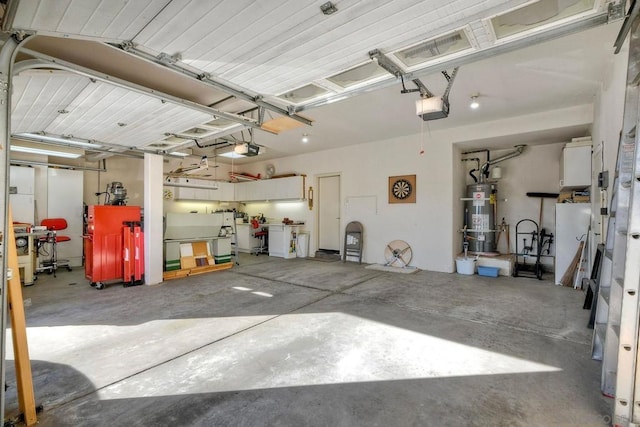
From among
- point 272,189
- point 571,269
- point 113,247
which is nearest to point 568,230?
point 571,269

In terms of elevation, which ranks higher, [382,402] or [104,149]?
[104,149]

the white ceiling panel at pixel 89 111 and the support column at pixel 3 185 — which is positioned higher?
the white ceiling panel at pixel 89 111

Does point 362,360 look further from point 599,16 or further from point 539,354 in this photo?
point 599,16

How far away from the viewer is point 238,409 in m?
1.88

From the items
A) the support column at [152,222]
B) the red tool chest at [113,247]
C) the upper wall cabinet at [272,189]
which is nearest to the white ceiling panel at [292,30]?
the support column at [152,222]

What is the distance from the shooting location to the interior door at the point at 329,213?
26.9 ft

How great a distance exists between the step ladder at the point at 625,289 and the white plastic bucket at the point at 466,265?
3676 mm

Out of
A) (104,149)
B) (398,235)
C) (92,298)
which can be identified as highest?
(104,149)

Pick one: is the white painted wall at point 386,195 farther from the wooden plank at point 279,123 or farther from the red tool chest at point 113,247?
the red tool chest at point 113,247

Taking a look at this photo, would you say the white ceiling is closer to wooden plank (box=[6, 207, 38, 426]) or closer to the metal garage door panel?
the metal garage door panel

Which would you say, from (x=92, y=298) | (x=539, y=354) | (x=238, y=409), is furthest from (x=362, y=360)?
(x=92, y=298)

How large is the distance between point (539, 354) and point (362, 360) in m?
1.59

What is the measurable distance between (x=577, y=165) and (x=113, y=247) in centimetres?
813

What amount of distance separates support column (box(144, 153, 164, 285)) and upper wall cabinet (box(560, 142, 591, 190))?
7.25 meters
